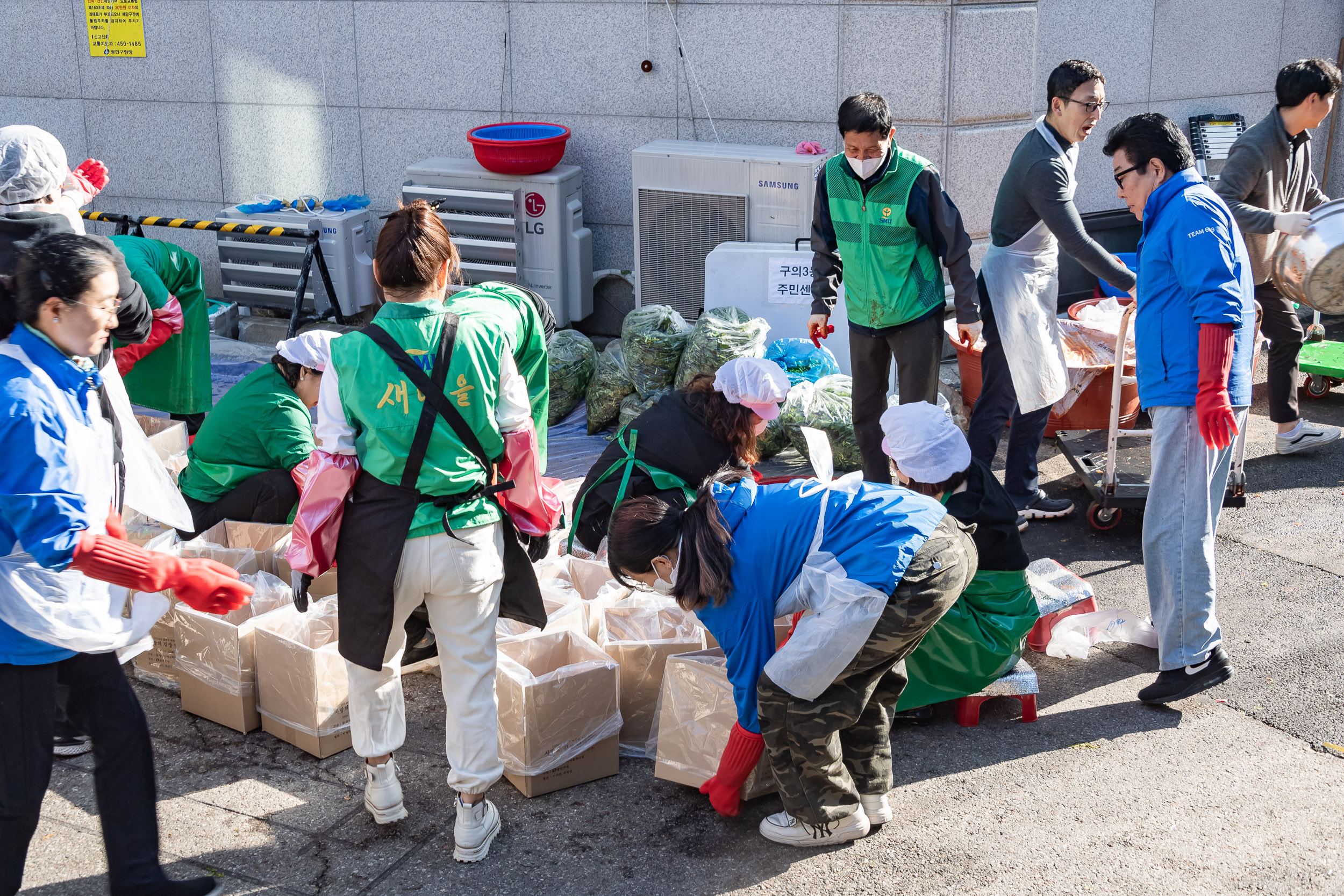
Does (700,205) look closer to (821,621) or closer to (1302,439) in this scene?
(1302,439)

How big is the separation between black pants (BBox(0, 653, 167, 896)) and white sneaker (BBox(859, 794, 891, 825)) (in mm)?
1919

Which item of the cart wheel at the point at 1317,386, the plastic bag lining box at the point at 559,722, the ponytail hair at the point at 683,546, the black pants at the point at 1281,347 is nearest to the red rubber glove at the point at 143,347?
the plastic bag lining box at the point at 559,722

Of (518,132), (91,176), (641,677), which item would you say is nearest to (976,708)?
(641,677)

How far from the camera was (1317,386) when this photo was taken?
22.4 ft

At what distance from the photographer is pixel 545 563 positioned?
14.3 feet

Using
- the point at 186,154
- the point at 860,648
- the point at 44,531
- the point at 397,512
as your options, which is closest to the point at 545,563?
the point at 397,512

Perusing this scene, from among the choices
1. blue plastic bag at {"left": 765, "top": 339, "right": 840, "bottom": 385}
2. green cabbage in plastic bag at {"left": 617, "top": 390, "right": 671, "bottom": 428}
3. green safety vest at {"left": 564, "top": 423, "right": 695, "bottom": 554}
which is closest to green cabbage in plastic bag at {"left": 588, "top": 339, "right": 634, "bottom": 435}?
green cabbage in plastic bag at {"left": 617, "top": 390, "right": 671, "bottom": 428}

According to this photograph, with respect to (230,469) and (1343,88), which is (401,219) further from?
(1343,88)

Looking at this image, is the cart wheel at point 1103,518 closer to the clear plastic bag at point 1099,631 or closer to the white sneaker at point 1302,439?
the clear plastic bag at point 1099,631

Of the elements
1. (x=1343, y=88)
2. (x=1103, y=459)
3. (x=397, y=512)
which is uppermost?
(x=1343, y=88)

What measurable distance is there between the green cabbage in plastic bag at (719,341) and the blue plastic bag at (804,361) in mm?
112

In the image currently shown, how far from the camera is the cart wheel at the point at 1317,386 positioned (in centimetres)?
684

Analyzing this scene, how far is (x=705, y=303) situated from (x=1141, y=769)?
3.79 meters

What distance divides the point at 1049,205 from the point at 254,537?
352 cm
